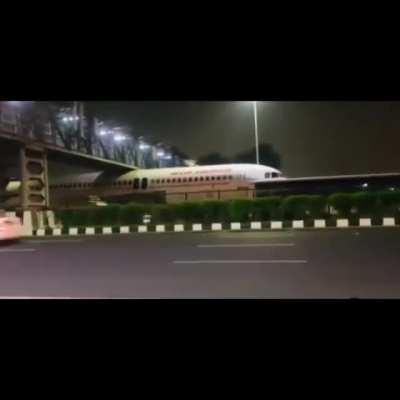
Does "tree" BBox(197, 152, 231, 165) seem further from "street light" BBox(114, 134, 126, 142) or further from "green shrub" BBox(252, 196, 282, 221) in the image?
"street light" BBox(114, 134, 126, 142)

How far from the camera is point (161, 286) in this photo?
3.82 metres

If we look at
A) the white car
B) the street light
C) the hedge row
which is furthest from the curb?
the street light

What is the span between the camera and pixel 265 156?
4352mm

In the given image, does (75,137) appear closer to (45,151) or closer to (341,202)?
(45,151)

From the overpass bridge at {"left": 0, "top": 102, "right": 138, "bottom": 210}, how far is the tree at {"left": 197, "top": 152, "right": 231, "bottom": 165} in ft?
2.10

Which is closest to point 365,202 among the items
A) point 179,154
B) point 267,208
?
point 267,208

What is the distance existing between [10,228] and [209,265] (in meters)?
1.84

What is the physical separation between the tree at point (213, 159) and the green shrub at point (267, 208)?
436 millimetres

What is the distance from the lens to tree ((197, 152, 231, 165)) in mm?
4402
